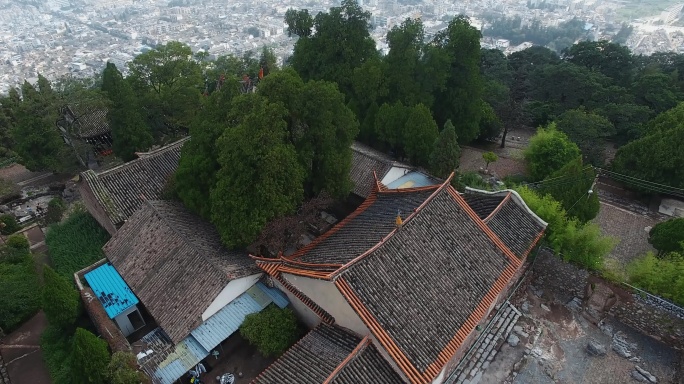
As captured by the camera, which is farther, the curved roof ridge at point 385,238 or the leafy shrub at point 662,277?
the leafy shrub at point 662,277

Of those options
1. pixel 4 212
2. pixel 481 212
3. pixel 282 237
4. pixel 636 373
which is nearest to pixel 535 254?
pixel 481 212

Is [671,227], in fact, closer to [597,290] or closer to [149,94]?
[597,290]

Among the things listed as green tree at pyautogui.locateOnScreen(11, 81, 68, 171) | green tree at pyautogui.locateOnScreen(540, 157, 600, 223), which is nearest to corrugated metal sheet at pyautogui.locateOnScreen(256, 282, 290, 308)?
green tree at pyautogui.locateOnScreen(540, 157, 600, 223)

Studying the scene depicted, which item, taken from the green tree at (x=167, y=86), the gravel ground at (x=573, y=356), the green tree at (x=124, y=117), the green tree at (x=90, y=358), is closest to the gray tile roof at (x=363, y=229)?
the gravel ground at (x=573, y=356)

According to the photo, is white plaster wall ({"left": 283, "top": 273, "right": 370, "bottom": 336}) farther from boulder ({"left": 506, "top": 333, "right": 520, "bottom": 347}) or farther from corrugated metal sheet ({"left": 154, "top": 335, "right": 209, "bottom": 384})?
boulder ({"left": 506, "top": 333, "right": 520, "bottom": 347})

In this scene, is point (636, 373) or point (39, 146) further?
point (39, 146)

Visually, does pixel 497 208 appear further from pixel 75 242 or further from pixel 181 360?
pixel 75 242

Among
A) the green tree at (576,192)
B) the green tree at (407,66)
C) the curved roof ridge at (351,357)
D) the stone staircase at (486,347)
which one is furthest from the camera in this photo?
Result: the green tree at (407,66)

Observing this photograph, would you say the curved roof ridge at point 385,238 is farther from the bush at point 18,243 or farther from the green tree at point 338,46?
the bush at point 18,243
